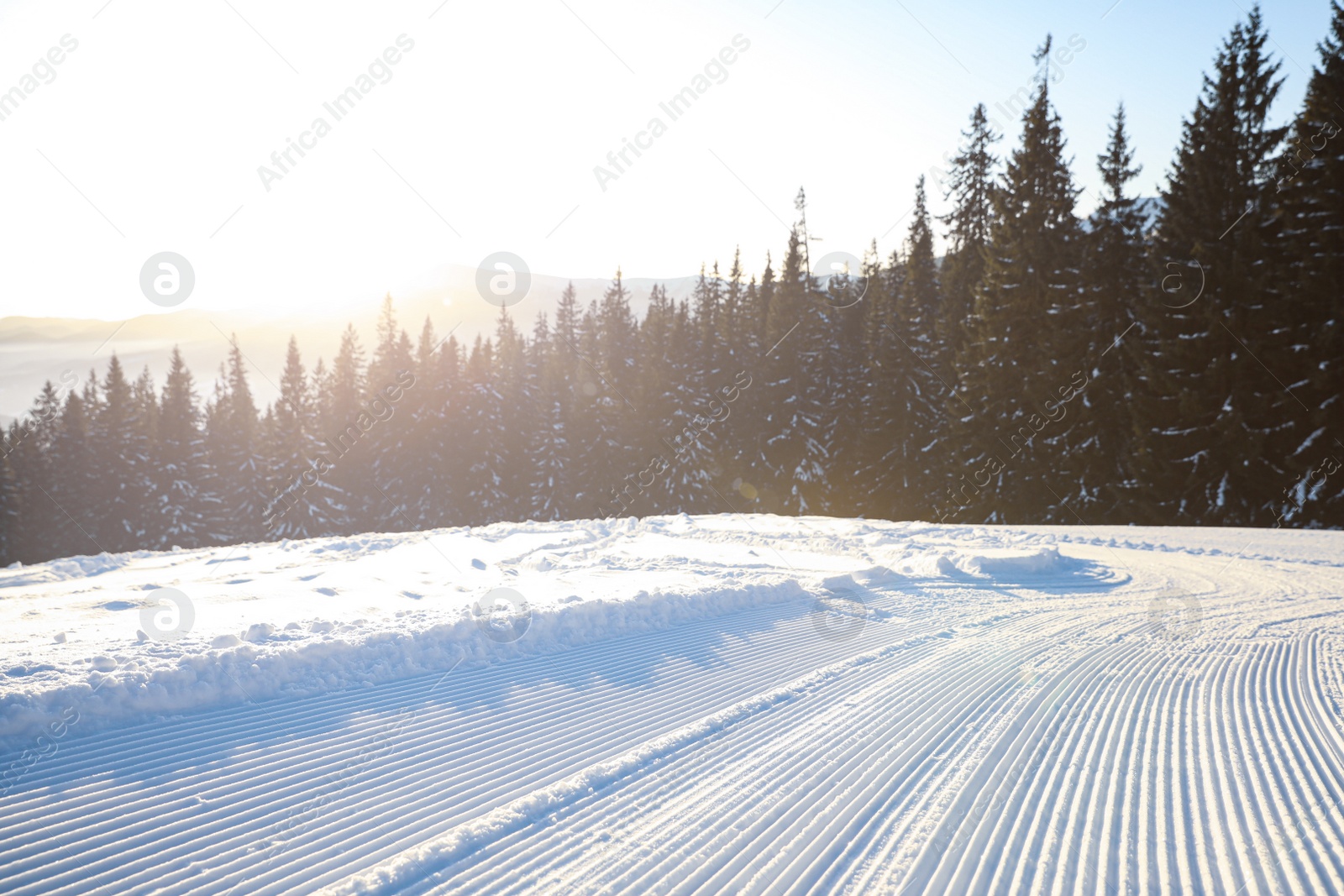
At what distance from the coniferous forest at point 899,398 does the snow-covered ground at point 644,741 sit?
1699cm

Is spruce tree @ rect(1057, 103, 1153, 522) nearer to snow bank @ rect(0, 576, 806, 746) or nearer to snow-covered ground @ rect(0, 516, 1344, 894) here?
snow-covered ground @ rect(0, 516, 1344, 894)

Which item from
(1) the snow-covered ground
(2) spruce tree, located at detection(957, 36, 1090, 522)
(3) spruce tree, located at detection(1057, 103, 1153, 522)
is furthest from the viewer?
(2) spruce tree, located at detection(957, 36, 1090, 522)

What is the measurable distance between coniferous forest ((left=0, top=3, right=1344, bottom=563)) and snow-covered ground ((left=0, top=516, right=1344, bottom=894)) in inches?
669

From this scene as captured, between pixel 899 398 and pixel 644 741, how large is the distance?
33285mm

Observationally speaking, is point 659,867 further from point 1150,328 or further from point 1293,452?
point 1150,328

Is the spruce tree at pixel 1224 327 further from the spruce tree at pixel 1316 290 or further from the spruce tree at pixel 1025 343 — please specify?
the spruce tree at pixel 1025 343

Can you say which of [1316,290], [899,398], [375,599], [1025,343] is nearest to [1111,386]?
[1025,343]

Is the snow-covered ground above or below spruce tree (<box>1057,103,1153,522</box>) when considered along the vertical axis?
below

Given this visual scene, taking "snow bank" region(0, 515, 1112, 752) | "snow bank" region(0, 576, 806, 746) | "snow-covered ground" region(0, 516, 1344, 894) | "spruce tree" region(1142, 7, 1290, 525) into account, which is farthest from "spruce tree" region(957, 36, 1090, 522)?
"snow bank" region(0, 576, 806, 746)

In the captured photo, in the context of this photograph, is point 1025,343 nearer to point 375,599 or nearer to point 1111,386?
point 1111,386

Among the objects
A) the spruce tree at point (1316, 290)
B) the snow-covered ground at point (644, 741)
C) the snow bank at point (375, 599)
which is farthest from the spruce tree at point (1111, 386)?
the snow-covered ground at point (644, 741)

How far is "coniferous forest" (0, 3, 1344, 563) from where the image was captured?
885 inches

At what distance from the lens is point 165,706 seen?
487cm

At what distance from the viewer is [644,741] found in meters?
4.82
